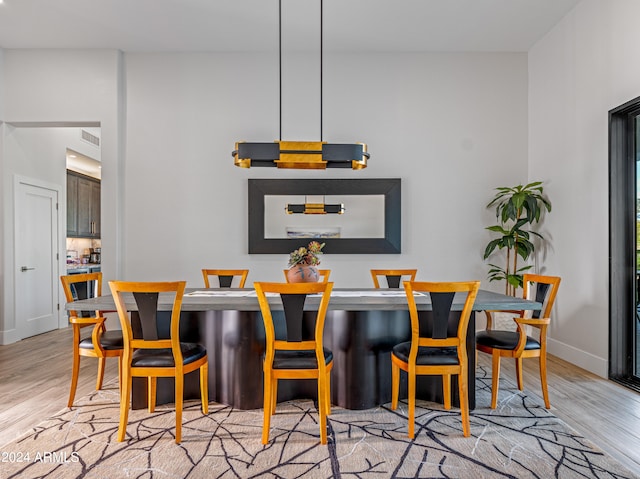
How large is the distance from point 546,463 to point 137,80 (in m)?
5.40

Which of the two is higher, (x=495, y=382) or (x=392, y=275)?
(x=392, y=275)

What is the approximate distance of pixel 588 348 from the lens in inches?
155

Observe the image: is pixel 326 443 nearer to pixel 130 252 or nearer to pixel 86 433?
pixel 86 433

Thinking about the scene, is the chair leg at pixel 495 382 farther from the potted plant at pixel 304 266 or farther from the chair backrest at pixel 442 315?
the potted plant at pixel 304 266

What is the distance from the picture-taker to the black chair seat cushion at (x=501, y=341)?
9.55ft

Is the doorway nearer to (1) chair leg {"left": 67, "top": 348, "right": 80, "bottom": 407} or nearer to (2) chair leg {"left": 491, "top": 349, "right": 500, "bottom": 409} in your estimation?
(2) chair leg {"left": 491, "top": 349, "right": 500, "bottom": 409}

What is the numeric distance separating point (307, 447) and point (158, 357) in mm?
1008

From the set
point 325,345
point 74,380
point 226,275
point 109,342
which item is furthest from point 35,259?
point 325,345

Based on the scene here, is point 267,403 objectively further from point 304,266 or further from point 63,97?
point 63,97

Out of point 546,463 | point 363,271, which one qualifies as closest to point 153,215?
point 363,271

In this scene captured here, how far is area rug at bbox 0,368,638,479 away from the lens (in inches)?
83.6

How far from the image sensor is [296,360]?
8.08ft

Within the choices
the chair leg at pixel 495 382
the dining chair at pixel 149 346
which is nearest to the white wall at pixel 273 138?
the chair leg at pixel 495 382

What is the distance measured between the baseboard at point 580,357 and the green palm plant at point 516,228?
68 cm
